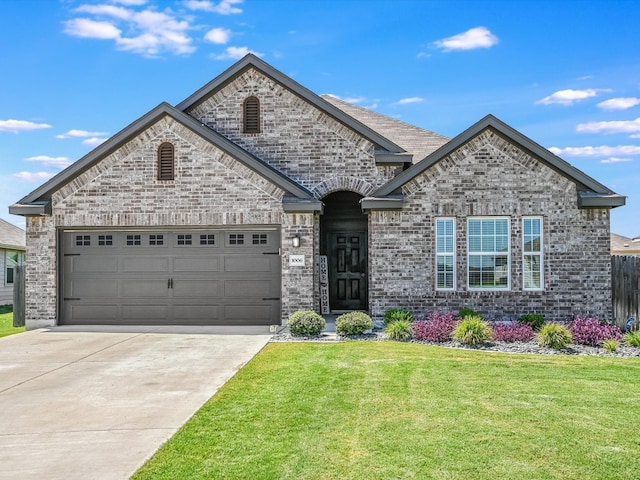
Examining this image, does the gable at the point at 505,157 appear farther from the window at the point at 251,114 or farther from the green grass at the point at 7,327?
the green grass at the point at 7,327

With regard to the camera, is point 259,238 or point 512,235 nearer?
point 512,235

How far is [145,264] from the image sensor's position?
15.5m

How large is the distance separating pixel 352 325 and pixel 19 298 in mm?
9708

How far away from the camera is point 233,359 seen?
1077 centimetres

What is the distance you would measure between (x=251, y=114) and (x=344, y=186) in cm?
343

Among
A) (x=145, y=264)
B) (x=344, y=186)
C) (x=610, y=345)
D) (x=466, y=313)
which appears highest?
(x=344, y=186)

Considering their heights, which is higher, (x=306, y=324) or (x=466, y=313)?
(x=466, y=313)

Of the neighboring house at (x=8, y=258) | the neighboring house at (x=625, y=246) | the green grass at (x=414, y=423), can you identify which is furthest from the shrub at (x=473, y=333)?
the neighboring house at (x=625, y=246)

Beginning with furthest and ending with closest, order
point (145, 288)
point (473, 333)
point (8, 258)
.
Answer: point (8, 258) → point (145, 288) → point (473, 333)

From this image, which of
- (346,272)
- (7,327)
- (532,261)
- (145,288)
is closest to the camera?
(532,261)

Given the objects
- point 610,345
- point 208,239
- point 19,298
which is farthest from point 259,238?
point 610,345

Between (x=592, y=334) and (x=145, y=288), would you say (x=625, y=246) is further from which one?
(x=145, y=288)

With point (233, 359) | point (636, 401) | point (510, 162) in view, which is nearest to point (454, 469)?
point (636, 401)

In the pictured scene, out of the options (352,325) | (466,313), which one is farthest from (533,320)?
(352,325)
